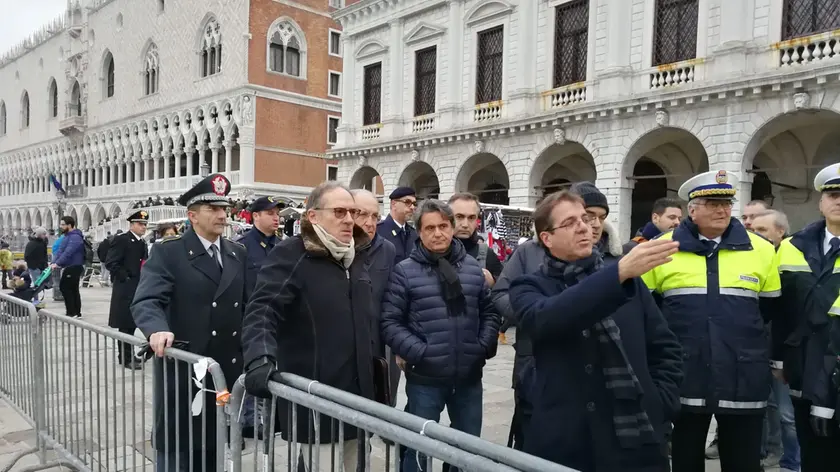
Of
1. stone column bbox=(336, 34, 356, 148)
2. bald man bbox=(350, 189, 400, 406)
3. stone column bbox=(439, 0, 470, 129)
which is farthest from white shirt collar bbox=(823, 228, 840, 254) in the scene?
stone column bbox=(336, 34, 356, 148)

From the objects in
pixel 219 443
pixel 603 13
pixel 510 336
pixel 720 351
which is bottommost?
pixel 510 336

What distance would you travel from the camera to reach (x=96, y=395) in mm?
4215

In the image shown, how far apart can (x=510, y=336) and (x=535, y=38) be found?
11.7m

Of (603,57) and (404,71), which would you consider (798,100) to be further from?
(404,71)

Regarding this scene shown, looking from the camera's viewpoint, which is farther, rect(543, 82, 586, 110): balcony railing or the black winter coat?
rect(543, 82, 586, 110): balcony railing

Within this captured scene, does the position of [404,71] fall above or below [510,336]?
above

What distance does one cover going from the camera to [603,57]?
17.2m

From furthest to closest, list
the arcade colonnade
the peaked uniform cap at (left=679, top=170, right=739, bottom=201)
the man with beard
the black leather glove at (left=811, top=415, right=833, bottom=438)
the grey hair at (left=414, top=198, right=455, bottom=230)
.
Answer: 1. the arcade colonnade
2. the man with beard
3. the grey hair at (left=414, top=198, right=455, bottom=230)
4. the peaked uniform cap at (left=679, top=170, right=739, bottom=201)
5. the black leather glove at (left=811, top=415, right=833, bottom=438)

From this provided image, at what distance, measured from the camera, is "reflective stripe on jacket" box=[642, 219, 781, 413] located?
3.07 m

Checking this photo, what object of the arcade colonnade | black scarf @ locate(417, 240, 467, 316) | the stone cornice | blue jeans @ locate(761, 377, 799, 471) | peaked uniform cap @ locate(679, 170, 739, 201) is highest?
the stone cornice

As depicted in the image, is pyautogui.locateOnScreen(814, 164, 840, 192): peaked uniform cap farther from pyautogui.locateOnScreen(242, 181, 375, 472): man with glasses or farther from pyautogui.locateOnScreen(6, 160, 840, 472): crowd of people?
pyautogui.locateOnScreen(242, 181, 375, 472): man with glasses

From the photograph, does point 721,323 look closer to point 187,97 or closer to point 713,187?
point 713,187

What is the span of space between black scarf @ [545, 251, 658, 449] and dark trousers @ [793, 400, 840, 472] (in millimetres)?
1398

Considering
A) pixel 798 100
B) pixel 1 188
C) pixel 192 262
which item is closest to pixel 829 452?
pixel 192 262
